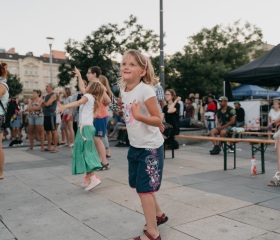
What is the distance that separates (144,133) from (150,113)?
21 cm

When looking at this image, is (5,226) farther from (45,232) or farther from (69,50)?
(69,50)

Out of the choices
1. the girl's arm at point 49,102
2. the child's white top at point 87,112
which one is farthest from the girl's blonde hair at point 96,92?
the girl's arm at point 49,102

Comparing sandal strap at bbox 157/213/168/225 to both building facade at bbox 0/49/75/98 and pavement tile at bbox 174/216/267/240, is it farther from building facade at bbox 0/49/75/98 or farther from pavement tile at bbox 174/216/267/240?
building facade at bbox 0/49/75/98

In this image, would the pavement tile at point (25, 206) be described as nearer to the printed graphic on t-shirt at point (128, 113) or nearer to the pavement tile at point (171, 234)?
the pavement tile at point (171, 234)

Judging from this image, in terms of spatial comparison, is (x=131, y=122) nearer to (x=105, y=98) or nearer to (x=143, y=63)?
(x=143, y=63)

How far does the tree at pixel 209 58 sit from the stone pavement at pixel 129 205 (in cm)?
2288

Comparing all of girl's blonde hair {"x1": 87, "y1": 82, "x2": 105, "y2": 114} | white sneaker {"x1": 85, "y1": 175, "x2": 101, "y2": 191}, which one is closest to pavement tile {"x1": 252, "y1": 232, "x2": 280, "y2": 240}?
white sneaker {"x1": 85, "y1": 175, "x2": 101, "y2": 191}

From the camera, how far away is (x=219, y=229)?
322 cm

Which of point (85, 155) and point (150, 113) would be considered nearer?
point (150, 113)

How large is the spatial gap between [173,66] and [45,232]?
90.2 ft

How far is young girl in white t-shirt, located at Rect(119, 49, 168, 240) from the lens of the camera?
2.87 meters

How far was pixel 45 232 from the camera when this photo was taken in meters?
3.21

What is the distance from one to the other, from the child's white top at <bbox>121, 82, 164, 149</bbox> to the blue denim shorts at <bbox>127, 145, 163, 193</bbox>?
0.21 feet

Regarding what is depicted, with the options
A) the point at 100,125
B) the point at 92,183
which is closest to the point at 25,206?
the point at 92,183
